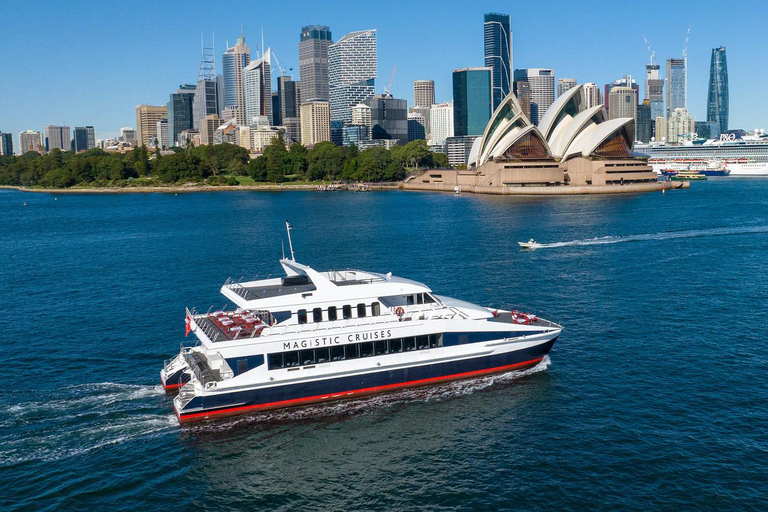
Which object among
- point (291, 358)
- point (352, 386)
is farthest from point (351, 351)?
point (291, 358)

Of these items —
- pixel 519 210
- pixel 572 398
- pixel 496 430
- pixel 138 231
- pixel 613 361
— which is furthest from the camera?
pixel 519 210

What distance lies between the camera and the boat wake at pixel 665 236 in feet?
214

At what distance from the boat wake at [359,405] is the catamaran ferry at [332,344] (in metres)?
0.27

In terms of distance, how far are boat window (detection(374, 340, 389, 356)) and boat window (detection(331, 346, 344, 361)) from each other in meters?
1.37

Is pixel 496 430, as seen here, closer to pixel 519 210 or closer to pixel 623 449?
pixel 623 449

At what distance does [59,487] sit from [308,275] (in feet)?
38.0

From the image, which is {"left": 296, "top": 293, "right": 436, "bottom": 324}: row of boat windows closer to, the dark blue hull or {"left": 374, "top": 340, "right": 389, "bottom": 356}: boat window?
{"left": 374, "top": 340, "right": 389, "bottom": 356}: boat window

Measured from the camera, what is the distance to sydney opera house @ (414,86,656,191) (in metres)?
138

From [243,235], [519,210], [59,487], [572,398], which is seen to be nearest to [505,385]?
[572,398]

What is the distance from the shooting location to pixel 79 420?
994 inches

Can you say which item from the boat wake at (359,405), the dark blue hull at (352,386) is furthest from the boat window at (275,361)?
the boat wake at (359,405)

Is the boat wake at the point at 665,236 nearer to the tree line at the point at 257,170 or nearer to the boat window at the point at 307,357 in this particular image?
the boat window at the point at 307,357

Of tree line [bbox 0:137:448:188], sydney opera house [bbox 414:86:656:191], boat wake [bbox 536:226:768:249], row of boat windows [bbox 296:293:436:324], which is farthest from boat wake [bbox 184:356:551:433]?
tree line [bbox 0:137:448:188]

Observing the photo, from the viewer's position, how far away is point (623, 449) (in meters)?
22.5
